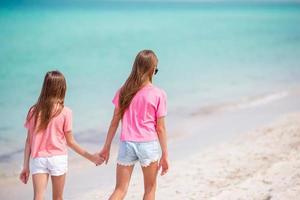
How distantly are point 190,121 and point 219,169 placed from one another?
3.98m

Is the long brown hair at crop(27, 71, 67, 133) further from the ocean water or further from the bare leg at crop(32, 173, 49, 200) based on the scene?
the ocean water

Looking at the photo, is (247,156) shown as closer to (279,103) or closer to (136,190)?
(136,190)

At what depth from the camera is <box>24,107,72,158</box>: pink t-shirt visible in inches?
172

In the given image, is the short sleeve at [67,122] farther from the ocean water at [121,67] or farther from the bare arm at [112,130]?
the ocean water at [121,67]

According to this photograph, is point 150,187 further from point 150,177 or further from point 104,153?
point 104,153

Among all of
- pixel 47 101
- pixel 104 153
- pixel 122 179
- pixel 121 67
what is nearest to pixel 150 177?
pixel 122 179

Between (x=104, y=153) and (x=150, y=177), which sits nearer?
(x=150, y=177)

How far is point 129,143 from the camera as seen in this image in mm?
4434

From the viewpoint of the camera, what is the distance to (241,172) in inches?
262

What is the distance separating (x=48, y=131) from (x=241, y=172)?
2968 millimetres

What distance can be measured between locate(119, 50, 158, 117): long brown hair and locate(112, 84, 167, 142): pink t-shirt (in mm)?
34

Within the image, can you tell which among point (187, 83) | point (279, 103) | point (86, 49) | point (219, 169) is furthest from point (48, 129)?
point (86, 49)

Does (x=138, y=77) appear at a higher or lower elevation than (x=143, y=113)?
→ higher

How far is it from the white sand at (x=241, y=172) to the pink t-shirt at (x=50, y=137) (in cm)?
178
